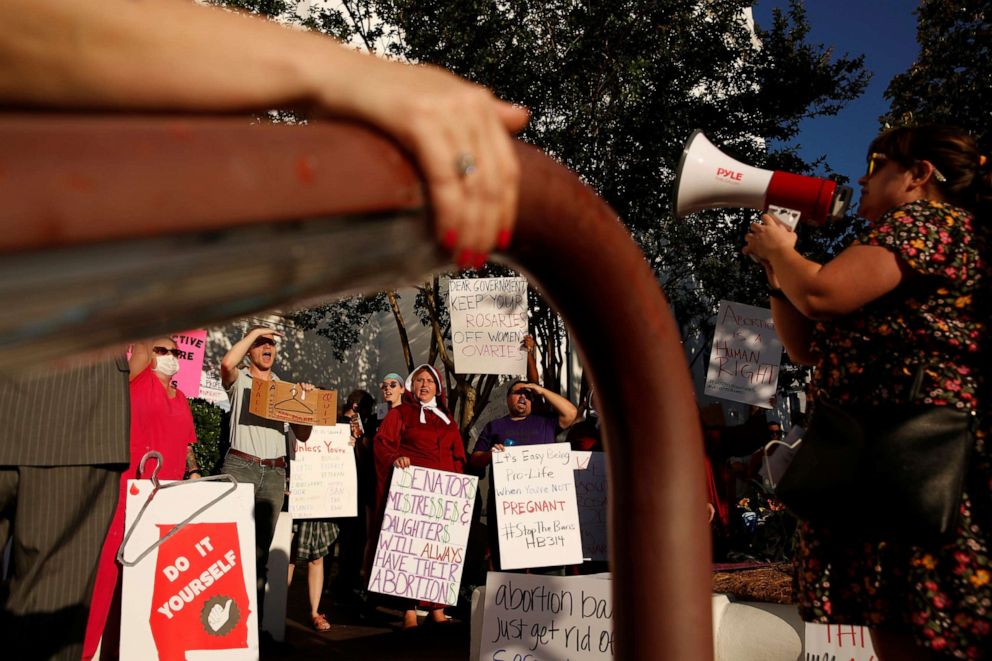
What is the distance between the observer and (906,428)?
1.78 m

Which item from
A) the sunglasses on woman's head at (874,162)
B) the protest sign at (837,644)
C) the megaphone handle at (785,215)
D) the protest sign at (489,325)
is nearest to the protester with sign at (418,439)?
the protest sign at (489,325)

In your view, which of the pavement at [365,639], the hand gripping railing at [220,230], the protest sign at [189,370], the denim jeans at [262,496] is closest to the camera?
the hand gripping railing at [220,230]

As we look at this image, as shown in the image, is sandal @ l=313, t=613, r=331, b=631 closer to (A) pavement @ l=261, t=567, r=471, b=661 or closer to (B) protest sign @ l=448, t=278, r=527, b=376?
(A) pavement @ l=261, t=567, r=471, b=661

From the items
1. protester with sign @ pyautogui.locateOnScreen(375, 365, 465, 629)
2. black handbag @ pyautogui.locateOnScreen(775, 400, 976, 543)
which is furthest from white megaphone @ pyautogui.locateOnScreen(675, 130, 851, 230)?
protester with sign @ pyautogui.locateOnScreen(375, 365, 465, 629)

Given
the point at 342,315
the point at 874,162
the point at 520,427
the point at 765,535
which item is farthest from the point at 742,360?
the point at 342,315

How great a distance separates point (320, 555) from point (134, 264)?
7.10 metres

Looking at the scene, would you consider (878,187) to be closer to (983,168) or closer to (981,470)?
(983,168)

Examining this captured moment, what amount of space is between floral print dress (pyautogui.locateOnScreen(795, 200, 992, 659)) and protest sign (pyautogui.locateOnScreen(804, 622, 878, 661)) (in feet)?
5.53

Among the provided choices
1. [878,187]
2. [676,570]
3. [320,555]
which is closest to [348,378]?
[320,555]

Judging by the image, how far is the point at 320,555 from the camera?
6.98m

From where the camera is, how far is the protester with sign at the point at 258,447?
5.71m

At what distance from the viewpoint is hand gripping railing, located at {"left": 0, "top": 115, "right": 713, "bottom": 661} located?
0.73 ft

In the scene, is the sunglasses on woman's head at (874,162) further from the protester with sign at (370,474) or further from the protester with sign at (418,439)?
the protester with sign at (370,474)

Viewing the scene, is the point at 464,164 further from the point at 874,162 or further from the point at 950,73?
the point at 950,73
